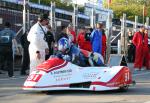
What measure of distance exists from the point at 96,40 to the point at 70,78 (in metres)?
6.37

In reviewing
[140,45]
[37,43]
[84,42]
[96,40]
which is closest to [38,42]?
[37,43]

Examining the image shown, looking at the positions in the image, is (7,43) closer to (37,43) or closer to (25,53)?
(25,53)

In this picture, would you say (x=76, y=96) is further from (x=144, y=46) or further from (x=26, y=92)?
(x=144, y=46)

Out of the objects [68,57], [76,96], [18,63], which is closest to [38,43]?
[68,57]

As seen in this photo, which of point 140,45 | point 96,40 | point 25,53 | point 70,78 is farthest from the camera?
point 140,45

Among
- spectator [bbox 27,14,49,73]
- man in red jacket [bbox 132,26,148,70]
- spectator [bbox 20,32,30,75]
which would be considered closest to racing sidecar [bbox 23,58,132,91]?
spectator [bbox 27,14,49,73]

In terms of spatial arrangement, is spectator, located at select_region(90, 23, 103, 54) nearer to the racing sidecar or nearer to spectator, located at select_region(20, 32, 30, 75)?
spectator, located at select_region(20, 32, 30, 75)

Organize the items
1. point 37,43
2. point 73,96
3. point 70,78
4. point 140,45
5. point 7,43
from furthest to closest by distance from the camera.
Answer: point 140,45, point 7,43, point 37,43, point 70,78, point 73,96

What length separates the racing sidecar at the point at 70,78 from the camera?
11.8m

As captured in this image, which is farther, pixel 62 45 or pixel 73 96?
pixel 62 45

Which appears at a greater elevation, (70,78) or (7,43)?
(7,43)

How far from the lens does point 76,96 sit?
38.2ft

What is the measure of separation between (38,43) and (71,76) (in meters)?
1.67

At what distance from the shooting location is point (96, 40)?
18281 millimetres
